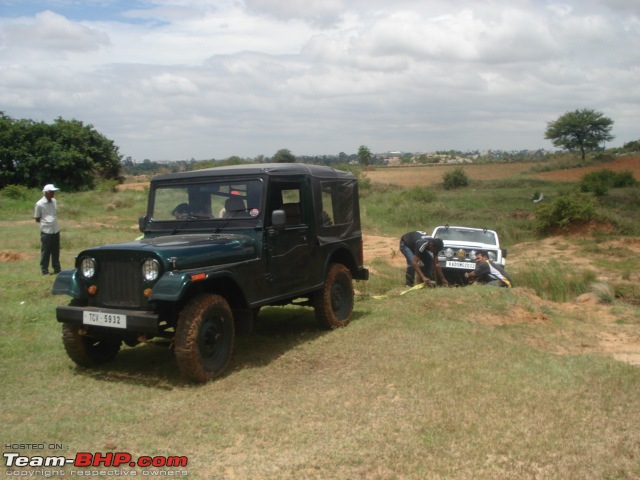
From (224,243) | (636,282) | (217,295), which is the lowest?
(636,282)

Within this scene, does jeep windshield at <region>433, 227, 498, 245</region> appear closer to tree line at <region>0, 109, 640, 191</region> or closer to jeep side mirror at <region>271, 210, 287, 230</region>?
jeep side mirror at <region>271, 210, 287, 230</region>

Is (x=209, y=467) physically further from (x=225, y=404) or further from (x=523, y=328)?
(x=523, y=328)

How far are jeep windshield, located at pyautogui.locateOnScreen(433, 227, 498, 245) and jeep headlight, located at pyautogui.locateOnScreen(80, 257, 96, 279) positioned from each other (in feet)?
30.4

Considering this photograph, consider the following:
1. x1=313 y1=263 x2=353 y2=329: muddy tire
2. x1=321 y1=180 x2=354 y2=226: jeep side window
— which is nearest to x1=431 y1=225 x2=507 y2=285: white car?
x1=321 y1=180 x2=354 y2=226: jeep side window

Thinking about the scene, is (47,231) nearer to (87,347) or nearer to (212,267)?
(87,347)

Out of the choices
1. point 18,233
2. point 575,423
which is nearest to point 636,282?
point 575,423

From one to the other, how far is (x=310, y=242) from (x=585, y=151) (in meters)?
64.8

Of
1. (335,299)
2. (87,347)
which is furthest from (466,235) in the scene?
(87,347)

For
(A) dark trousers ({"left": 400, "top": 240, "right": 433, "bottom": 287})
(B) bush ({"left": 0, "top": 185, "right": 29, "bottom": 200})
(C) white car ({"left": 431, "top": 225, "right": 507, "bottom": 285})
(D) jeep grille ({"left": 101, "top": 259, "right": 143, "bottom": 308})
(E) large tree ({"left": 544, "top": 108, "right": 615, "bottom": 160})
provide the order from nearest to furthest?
(D) jeep grille ({"left": 101, "top": 259, "right": 143, "bottom": 308})
(A) dark trousers ({"left": 400, "top": 240, "right": 433, "bottom": 287})
(C) white car ({"left": 431, "top": 225, "right": 507, "bottom": 285})
(B) bush ({"left": 0, "top": 185, "right": 29, "bottom": 200})
(E) large tree ({"left": 544, "top": 108, "right": 615, "bottom": 160})

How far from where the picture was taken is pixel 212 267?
20.5 feet

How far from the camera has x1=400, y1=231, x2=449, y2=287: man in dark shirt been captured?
453 inches

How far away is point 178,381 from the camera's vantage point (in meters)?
6.25

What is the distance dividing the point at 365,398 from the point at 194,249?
212cm

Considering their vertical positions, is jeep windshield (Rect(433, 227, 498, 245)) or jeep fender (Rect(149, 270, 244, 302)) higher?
jeep fender (Rect(149, 270, 244, 302))
